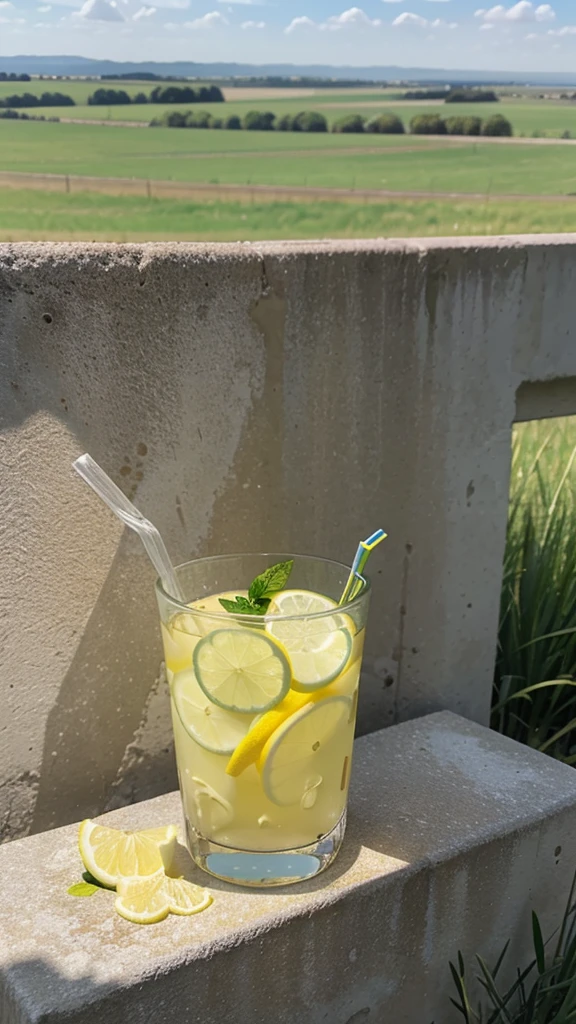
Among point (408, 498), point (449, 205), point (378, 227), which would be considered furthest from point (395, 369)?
point (449, 205)

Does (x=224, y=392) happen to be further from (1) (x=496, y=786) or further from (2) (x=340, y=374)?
(1) (x=496, y=786)

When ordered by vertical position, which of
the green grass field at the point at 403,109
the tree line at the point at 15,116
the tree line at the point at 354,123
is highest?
the green grass field at the point at 403,109

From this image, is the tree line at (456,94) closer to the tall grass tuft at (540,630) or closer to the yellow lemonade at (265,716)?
the tall grass tuft at (540,630)

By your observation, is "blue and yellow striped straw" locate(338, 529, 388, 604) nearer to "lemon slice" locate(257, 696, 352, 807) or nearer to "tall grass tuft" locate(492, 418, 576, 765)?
"lemon slice" locate(257, 696, 352, 807)

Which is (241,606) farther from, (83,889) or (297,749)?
(83,889)

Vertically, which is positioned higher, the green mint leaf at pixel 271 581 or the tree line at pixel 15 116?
the tree line at pixel 15 116

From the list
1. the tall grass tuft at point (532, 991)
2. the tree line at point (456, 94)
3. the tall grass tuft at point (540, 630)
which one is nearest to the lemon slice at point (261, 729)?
the tall grass tuft at point (532, 991)

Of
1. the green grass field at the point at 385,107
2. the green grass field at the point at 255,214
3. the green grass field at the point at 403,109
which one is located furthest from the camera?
the green grass field at the point at 403,109
